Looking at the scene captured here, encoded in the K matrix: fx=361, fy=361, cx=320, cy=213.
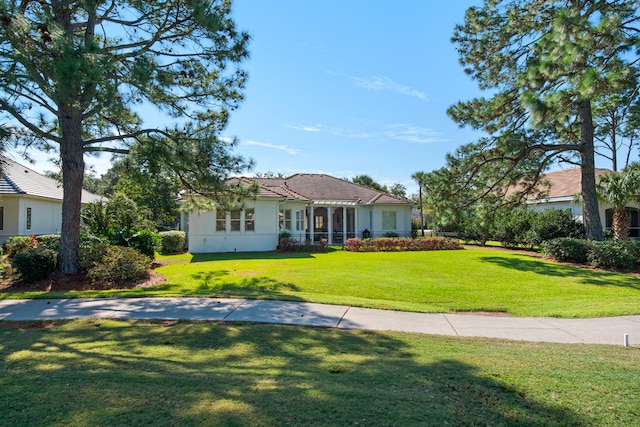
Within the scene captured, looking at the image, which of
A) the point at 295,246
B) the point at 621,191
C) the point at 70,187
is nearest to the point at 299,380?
the point at 70,187

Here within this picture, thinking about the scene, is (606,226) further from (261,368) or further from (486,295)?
(261,368)

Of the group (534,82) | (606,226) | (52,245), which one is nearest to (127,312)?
(52,245)

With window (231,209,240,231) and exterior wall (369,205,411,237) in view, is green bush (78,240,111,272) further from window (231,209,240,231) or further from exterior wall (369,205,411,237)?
exterior wall (369,205,411,237)

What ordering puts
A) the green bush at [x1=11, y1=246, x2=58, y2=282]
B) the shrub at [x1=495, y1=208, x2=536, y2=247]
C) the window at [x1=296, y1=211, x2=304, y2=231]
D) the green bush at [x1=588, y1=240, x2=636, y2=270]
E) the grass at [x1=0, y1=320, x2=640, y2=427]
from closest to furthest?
the grass at [x1=0, y1=320, x2=640, y2=427], the green bush at [x1=11, y1=246, x2=58, y2=282], the green bush at [x1=588, y1=240, x2=636, y2=270], the shrub at [x1=495, y1=208, x2=536, y2=247], the window at [x1=296, y1=211, x2=304, y2=231]

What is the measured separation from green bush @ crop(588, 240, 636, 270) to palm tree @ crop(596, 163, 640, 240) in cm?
282

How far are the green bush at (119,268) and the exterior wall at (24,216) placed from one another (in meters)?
14.8

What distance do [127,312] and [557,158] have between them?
2030 cm

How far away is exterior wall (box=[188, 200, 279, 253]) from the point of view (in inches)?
811

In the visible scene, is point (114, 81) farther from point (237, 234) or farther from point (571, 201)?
point (571, 201)

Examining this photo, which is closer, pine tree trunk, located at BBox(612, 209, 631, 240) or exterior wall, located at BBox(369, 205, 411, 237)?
pine tree trunk, located at BBox(612, 209, 631, 240)

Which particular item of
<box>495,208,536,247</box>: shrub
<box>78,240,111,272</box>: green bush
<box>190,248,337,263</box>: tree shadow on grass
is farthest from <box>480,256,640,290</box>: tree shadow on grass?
<box>78,240,111,272</box>: green bush

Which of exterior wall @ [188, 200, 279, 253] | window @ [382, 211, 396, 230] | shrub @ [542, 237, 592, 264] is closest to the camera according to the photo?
shrub @ [542, 237, 592, 264]

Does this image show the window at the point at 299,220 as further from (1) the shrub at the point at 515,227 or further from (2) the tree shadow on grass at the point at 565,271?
(1) the shrub at the point at 515,227

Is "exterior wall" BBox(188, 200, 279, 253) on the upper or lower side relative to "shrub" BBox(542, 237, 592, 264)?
upper
